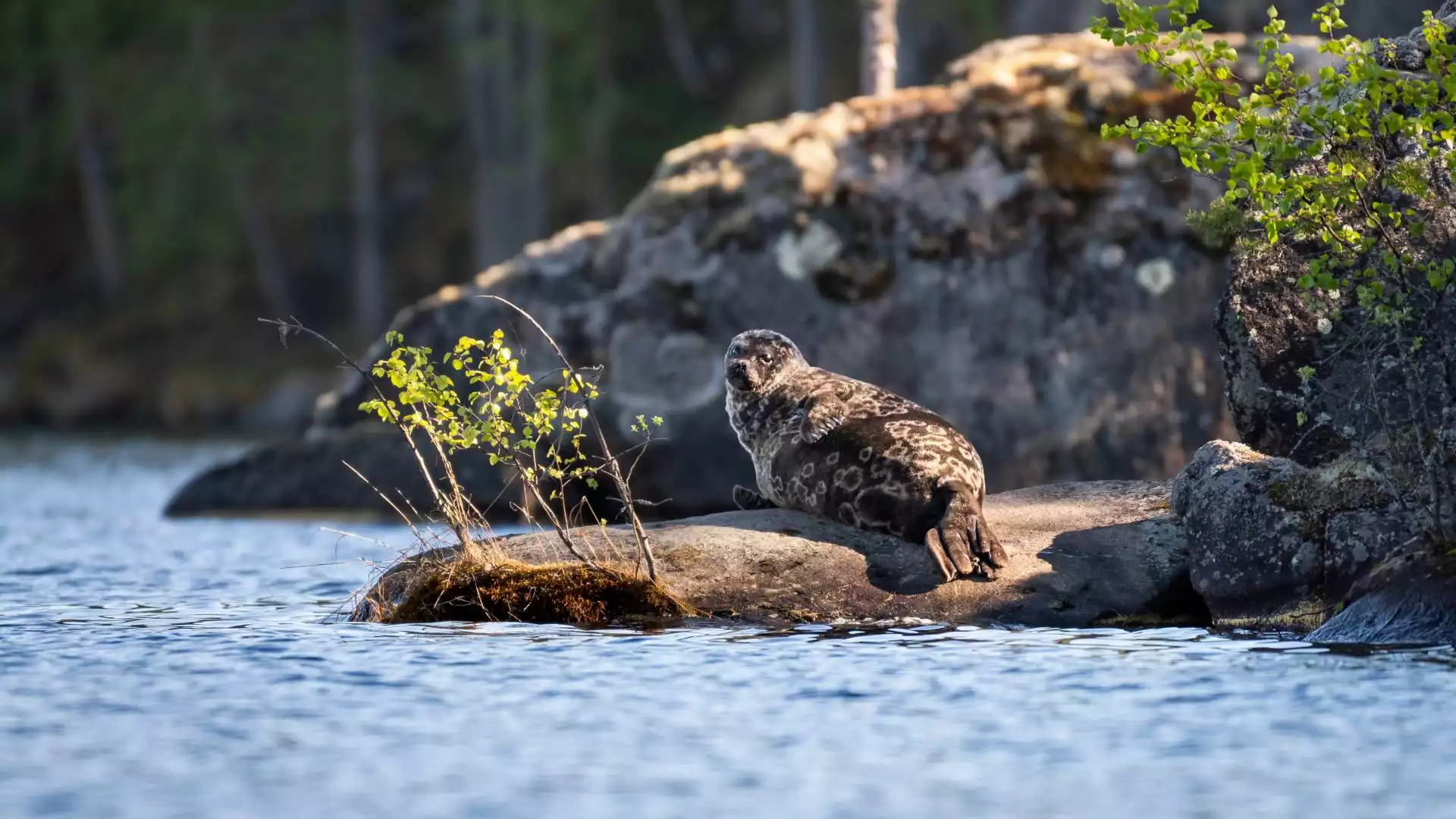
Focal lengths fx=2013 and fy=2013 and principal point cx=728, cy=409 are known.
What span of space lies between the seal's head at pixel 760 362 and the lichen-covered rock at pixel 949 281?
397 centimetres

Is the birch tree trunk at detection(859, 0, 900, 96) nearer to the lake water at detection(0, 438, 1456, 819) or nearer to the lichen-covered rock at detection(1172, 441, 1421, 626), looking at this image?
the lichen-covered rock at detection(1172, 441, 1421, 626)

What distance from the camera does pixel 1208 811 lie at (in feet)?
18.7

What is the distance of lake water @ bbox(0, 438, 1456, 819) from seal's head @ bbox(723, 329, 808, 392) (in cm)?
239

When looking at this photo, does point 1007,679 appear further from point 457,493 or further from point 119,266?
point 119,266

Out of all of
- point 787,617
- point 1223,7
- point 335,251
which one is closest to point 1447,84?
point 787,617

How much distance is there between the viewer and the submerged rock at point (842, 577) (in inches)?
386

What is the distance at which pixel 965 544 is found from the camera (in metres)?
10.0

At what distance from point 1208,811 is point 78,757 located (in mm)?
3602

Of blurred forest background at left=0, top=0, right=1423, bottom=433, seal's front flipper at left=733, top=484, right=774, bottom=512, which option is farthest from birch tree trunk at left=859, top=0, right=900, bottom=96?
blurred forest background at left=0, top=0, right=1423, bottom=433

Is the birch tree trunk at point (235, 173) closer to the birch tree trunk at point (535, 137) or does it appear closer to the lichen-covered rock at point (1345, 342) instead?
the birch tree trunk at point (535, 137)

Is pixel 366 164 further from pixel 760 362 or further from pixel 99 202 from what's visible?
pixel 760 362

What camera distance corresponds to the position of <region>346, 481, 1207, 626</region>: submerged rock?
386 inches

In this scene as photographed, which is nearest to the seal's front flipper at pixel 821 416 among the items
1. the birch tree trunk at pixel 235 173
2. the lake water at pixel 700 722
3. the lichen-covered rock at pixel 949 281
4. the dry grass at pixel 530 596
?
the dry grass at pixel 530 596

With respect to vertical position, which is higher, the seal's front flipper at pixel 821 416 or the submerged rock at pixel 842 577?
the seal's front flipper at pixel 821 416
